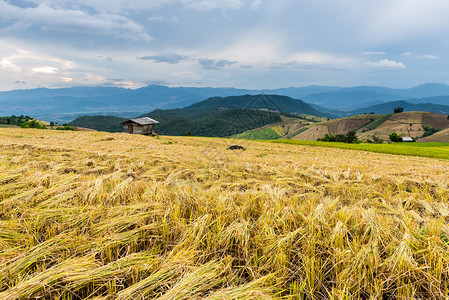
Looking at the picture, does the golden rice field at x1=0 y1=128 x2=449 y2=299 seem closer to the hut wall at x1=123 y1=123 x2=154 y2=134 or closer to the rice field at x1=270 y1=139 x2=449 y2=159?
the rice field at x1=270 y1=139 x2=449 y2=159

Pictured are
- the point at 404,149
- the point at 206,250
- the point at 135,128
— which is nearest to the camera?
the point at 206,250

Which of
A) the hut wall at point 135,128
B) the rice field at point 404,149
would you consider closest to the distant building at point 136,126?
the hut wall at point 135,128

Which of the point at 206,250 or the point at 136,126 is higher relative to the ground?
the point at 136,126

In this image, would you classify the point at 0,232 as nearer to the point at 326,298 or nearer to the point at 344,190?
the point at 326,298

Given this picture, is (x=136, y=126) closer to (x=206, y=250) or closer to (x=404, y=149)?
(x=206, y=250)

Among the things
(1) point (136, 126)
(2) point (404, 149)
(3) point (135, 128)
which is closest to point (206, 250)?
(2) point (404, 149)

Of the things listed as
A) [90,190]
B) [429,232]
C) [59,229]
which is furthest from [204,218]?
[429,232]

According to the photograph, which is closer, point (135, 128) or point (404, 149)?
point (404, 149)

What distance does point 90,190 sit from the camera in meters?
3.69

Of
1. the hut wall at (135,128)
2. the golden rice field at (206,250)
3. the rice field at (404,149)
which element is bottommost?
the rice field at (404,149)

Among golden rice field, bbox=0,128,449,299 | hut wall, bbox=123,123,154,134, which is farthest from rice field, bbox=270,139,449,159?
hut wall, bbox=123,123,154,134

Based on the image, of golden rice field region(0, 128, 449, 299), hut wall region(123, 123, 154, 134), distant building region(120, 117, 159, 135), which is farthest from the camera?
hut wall region(123, 123, 154, 134)

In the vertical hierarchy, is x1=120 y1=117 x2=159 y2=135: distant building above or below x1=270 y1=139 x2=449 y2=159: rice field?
above

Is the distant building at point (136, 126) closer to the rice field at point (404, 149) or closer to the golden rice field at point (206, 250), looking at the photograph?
the rice field at point (404, 149)
